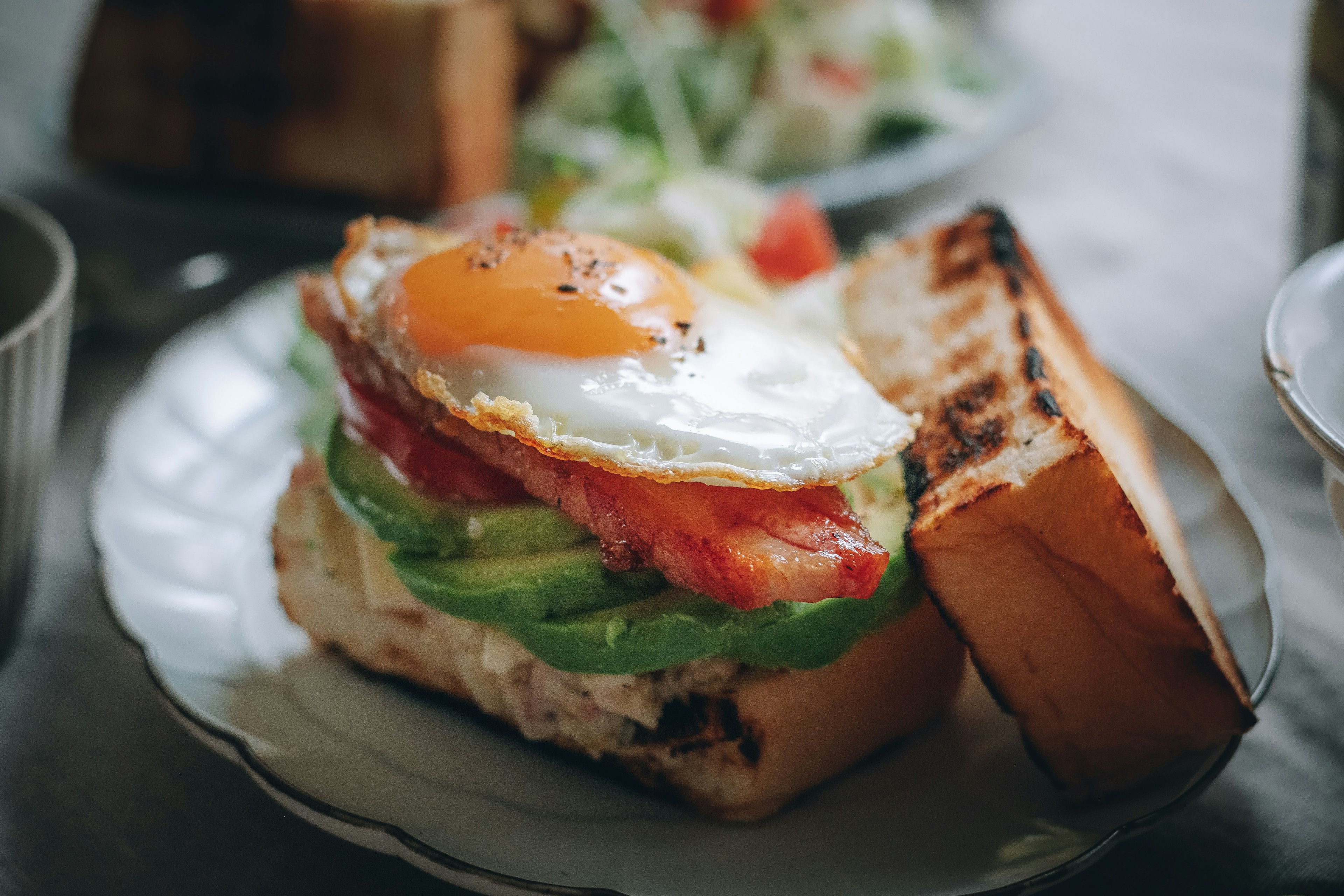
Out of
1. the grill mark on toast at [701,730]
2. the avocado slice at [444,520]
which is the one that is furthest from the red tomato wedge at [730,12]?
the grill mark on toast at [701,730]

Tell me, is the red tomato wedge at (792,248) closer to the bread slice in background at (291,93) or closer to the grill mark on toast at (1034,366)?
the bread slice in background at (291,93)

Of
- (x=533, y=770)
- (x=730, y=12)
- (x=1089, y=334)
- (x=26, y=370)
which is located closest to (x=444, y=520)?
(x=533, y=770)

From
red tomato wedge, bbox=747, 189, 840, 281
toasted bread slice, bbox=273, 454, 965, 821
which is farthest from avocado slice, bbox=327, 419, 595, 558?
red tomato wedge, bbox=747, 189, 840, 281

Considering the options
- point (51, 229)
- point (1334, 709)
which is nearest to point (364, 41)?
point (51, 229)

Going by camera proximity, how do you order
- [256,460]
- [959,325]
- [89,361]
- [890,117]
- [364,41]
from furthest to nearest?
1. [890,117]
2. [364,41]
3. [89,361]
4. [256,460]
5. [959,325]

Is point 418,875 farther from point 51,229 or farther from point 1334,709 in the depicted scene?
point 1334,709

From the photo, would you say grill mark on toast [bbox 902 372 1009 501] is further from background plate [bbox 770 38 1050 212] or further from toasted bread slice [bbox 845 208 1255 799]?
background plate [bbox 770 38 1050 212]
